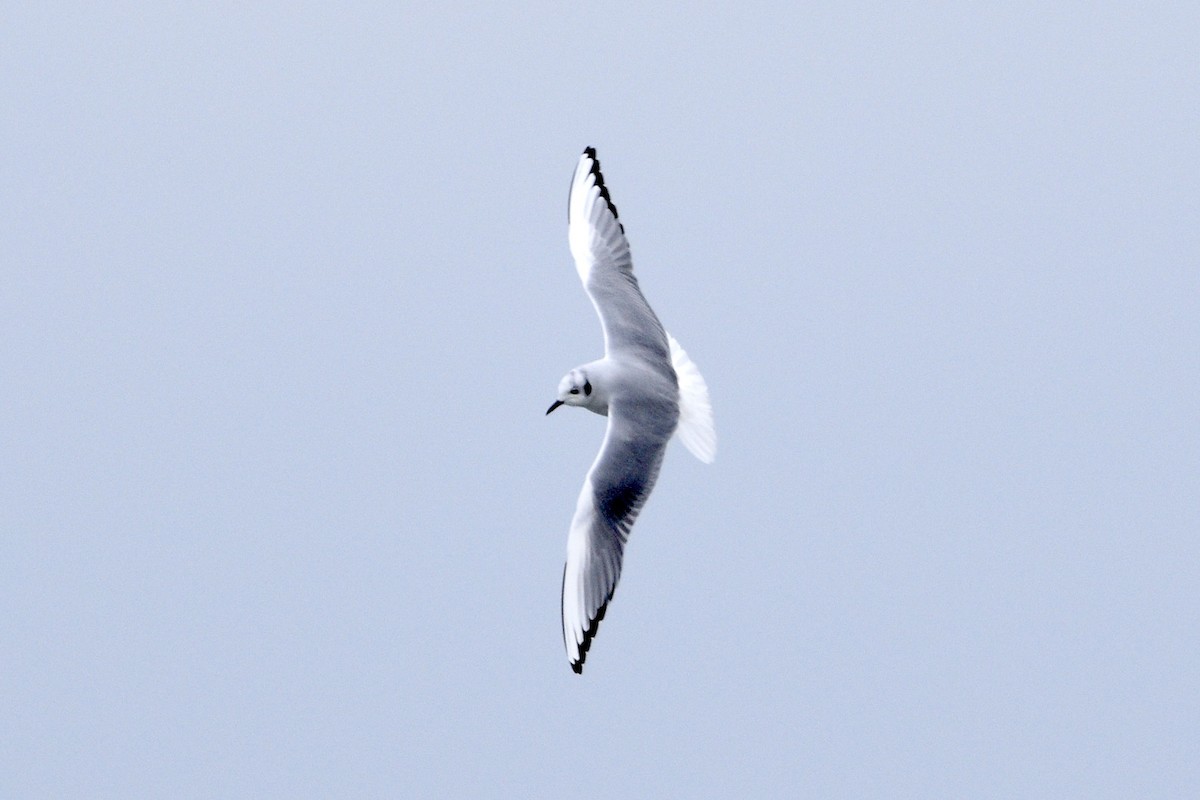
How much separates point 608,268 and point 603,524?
1151 millimetres

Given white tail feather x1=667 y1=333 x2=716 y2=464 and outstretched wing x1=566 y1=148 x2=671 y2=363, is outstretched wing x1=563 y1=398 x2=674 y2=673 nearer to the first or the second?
white tail feather x1=667 y1=333 x2=716 y2=464

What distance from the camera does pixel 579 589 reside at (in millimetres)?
5172

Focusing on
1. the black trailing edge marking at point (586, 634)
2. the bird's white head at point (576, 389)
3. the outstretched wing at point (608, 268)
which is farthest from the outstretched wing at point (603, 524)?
the outstretched wing at point (608, 268)

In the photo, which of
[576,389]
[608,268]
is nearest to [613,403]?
[576,389]

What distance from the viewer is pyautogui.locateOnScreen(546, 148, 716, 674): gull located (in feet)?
17.0

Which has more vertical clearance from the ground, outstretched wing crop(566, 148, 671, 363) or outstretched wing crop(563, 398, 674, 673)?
outstretched wing crop(566, 148, 671, 363)

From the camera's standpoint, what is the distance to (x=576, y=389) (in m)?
5.43

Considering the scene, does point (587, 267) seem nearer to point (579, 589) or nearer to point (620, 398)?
point (620, 398)

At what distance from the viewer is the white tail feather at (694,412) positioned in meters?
5.61

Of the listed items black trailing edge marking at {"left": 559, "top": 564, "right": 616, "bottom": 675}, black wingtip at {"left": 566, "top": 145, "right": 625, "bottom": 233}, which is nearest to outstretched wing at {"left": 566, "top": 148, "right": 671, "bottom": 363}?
black wingtip at {"left": 566, "top": 145, "right": 625, "bottom": 233}

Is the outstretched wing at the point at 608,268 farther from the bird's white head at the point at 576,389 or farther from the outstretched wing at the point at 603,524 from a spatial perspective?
the outstretched wing at the point at 603,524

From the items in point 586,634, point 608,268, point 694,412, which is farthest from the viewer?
point 608,268

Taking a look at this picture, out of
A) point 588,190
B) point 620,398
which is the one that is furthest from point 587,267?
point 620,398

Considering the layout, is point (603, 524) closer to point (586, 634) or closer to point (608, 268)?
point (586, 634)
